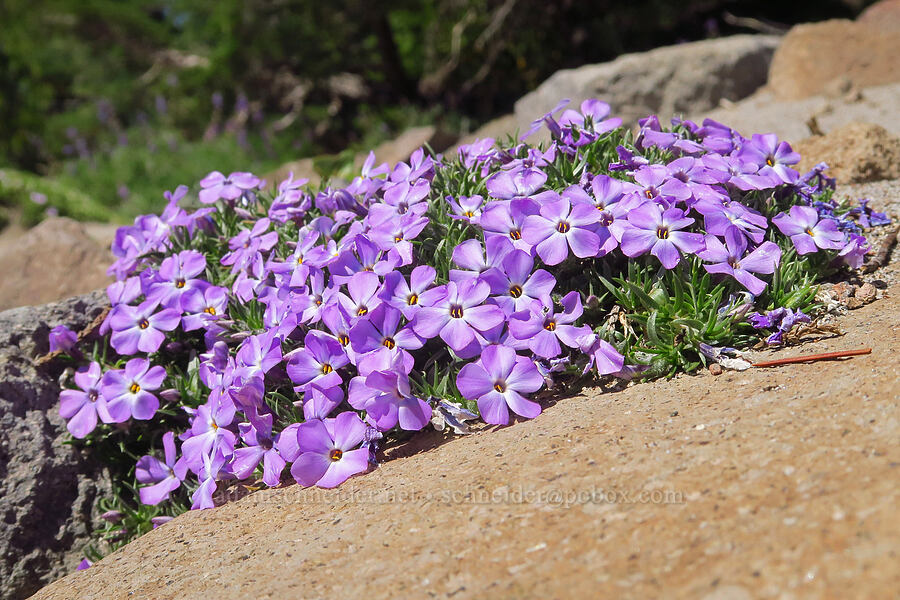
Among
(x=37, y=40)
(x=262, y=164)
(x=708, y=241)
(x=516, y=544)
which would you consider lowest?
(x=262, y=164)

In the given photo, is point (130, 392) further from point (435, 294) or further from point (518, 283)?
point (518, 283)

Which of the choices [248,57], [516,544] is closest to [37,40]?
[248,57]

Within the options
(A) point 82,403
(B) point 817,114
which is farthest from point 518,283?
(B) point 817,114

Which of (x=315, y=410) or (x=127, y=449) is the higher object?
(x=315, y=410)

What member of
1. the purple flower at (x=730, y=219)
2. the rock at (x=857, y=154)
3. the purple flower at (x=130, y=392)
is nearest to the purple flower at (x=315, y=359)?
the purple flower at (x=130, y=392)

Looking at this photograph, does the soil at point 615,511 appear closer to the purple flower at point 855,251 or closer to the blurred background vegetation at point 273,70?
the purple flower at point 855,251

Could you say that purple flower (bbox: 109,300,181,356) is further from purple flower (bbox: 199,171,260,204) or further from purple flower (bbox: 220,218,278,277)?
purple flower (bbox: 199,171,260,204)

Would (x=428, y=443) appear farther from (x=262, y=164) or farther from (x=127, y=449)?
(x=262, y=164)
